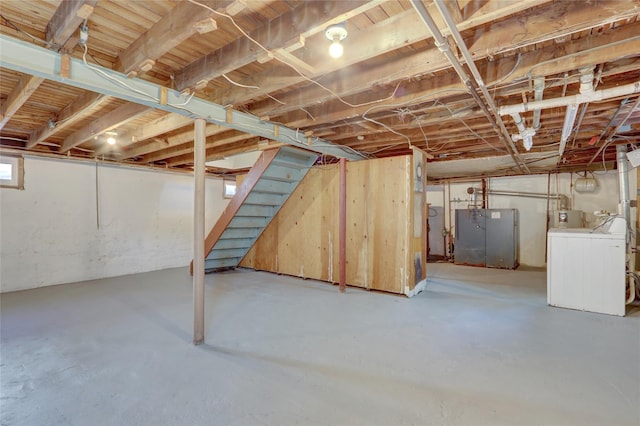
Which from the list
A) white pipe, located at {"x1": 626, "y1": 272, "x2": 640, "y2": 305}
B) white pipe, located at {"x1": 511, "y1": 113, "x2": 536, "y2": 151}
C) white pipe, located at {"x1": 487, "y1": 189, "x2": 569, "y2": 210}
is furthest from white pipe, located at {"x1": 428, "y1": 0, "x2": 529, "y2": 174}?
white pipe, located at {"x1": 487, "y1": 189, "x2": 569, "y2": 210}

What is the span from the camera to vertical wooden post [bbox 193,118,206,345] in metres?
2.59

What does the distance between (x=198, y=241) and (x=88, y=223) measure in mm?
3847

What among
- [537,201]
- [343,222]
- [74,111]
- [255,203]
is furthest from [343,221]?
[537,201]

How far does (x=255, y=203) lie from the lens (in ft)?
16.0

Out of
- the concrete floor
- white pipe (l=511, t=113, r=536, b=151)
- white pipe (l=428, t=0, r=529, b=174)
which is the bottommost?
the concrete floor

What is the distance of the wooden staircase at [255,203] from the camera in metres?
4.38

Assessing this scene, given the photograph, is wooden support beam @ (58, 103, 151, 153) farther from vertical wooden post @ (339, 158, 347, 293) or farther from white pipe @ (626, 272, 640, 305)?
white pipe @ (626, 272, 640, 305)

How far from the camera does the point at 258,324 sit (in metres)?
3.05

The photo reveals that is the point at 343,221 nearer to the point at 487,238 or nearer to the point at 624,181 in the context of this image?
the point at 487,238

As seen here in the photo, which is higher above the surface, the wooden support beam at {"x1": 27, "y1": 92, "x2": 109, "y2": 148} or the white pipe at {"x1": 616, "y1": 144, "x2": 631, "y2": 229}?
the wooden support beam at {"x1": 27, "y1": 92, "x2": 109, "y2": 148}

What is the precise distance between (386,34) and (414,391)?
7.26ft

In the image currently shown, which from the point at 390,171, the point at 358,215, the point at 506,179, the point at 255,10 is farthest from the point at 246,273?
the point at 506,179

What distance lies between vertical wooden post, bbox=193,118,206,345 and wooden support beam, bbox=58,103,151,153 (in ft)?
1.99

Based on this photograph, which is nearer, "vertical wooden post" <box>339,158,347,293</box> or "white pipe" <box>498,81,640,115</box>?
"white pipe" <box>498,81,640,115</box>
